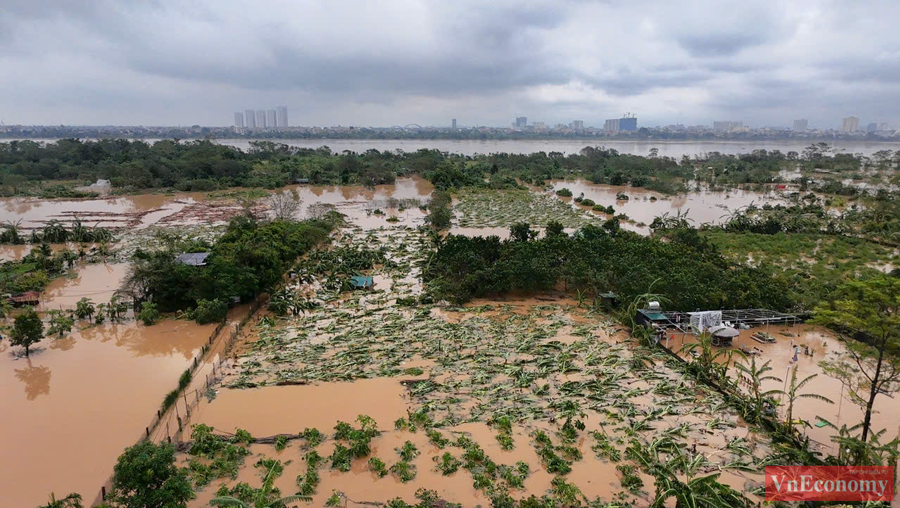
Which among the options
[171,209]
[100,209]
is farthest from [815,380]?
[100,209]

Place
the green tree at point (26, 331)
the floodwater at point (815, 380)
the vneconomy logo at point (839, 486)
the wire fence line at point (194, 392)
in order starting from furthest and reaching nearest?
the green tree at point (26, 331) → the floodwater at point (815, 380) → the wire fence line at point (194, 392) → the vneconomy logo at point (839, 486)

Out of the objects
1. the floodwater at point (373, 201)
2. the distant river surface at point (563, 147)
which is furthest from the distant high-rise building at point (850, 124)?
the floodwater at point (373, 201)

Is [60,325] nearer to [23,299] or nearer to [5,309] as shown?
[5,309]

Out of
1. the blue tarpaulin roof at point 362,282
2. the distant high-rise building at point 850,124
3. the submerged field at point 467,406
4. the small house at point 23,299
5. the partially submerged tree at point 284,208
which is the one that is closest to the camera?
the submerged field at point 467,406

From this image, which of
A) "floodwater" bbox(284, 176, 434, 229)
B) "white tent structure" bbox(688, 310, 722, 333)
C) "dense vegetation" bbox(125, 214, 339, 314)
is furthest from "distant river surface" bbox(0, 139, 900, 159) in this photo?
"white tent structure" bbox(688, 310, 722, 333)

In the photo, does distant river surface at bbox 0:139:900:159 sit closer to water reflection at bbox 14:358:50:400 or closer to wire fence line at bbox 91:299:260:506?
wire fence line at bbox 91:299:260:506

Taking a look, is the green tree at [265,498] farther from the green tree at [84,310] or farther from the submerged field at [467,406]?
the green tree at [84,310]

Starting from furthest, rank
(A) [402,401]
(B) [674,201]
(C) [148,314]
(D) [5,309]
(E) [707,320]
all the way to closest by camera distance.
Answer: (B) [674,201] < (D) [5,309] < (C) [148,314] < (E) [707,320] < (A) [402,401]
